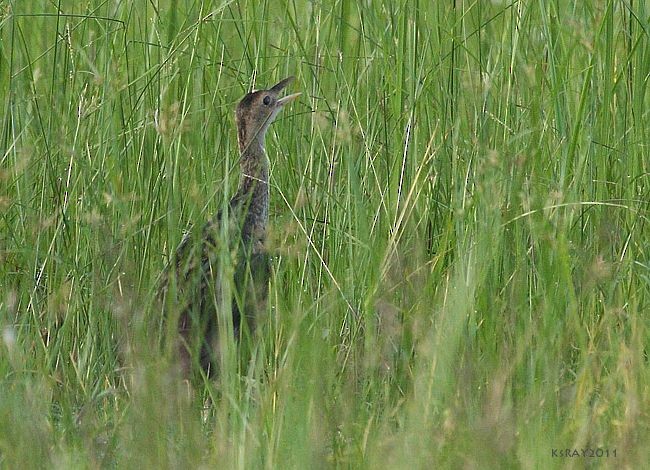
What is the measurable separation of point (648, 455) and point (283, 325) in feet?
3.68

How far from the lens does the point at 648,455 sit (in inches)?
96.3

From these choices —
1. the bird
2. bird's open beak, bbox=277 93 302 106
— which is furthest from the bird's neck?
bird's open beak, bbox=277 93 302 106

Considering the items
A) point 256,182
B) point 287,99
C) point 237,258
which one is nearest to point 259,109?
point 287,99

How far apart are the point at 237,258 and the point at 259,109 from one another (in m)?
0.69

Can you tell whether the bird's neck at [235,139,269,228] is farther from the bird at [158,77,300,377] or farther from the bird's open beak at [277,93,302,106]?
the bird's open beak at [277,93,302,106]

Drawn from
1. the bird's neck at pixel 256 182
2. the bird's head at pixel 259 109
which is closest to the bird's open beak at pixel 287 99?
the bird's head at pixel 259 109

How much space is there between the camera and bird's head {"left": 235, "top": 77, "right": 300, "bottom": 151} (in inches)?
170

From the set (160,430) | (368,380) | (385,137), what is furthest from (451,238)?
(160,430)

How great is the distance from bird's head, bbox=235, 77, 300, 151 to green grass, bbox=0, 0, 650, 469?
0.32ft

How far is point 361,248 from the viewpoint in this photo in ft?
11.7

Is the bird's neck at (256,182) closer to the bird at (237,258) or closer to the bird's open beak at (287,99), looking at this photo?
the bird at (237,258)

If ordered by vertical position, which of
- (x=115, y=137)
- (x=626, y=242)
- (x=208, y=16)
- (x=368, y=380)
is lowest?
(x=368, y=380)

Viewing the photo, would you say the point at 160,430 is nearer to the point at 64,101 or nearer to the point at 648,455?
the point at 648,455

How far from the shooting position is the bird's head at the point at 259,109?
4312mm
